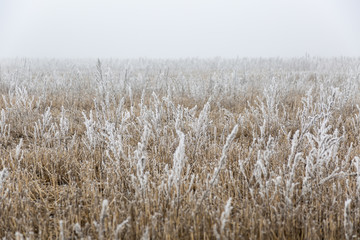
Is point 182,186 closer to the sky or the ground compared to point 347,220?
closer to the ground

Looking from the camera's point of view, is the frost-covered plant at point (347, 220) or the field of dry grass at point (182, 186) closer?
the frost-covered plant at point (347, 220)

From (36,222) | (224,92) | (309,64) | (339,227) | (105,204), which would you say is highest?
(309,64)

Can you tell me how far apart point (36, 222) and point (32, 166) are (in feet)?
2.30

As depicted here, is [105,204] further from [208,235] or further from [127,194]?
[127,194]

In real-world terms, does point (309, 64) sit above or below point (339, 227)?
above

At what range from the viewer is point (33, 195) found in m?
1.71

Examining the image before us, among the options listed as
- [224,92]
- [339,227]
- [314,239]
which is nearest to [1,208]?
[314,239]

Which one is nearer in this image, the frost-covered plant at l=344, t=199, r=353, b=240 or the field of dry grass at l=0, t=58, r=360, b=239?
the frost-covered plant at l=344, t=199, r=353, b=240

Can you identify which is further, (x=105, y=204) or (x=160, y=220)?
(x=160, y=220)

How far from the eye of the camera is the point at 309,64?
11.5 metres

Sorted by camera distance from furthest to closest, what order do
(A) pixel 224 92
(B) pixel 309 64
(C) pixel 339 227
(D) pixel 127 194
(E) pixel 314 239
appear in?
1. (B) pixel 309 64
2. (A) pixel 224 92
3. (D) pixel 127 194
4. (C) pixel 339 227
5. (E) pixel 314 239

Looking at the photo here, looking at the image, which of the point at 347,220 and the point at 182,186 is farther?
the point at 182,186

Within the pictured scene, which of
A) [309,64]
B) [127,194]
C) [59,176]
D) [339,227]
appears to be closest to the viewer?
[339,227]

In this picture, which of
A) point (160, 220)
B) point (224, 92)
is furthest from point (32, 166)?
point (224, 92)
